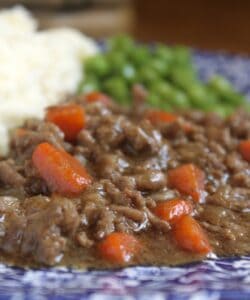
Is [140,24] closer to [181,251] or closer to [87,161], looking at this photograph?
[87,161]

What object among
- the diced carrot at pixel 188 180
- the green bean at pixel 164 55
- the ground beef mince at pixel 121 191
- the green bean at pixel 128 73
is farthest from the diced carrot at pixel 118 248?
the green bean at pixel 164 55

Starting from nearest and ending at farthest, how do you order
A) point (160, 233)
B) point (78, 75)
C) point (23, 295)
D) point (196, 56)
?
point (23, 295) < point (160, 233) < point (78, 75) < point (196, 56)

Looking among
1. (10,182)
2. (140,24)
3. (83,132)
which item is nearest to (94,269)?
(10,182)

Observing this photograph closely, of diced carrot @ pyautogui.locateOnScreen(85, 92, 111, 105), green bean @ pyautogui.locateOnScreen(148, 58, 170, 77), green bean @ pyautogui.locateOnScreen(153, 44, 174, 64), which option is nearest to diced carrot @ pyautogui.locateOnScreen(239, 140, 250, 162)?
diced carrot @ pyautogui.locateOnScreen(85, 92, 111, 105)

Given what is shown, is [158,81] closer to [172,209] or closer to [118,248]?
[172,209]

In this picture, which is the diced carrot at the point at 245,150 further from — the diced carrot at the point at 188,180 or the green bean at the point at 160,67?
the green bean at the point at 160,67

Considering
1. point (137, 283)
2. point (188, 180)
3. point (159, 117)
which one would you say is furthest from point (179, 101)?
point (137, 283)
